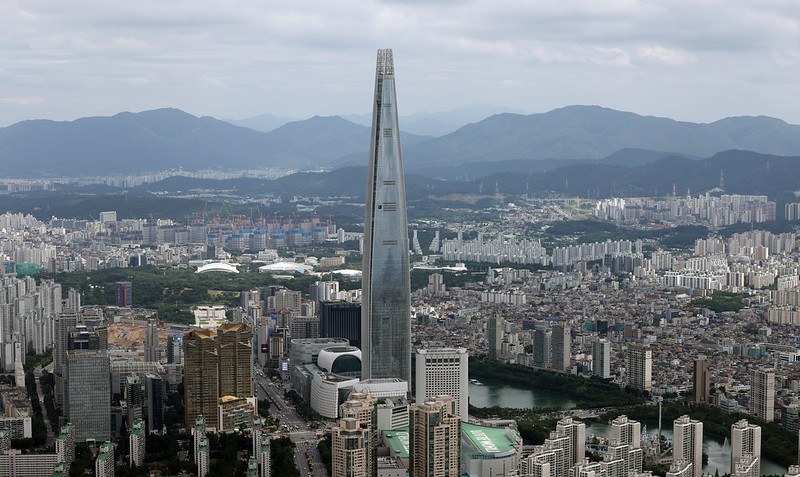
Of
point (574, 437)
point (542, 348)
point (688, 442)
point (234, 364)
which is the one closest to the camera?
point (574, 437)

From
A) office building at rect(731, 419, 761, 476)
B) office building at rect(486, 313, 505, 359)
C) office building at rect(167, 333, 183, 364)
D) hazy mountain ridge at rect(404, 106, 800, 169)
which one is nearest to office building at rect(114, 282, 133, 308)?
office building at rect(167, 333, 183, 364)

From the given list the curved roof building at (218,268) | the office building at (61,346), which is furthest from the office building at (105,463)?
the curved roof building at (218,268)

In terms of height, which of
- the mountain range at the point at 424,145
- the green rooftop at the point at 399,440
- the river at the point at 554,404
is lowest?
the river at the point at 554,404

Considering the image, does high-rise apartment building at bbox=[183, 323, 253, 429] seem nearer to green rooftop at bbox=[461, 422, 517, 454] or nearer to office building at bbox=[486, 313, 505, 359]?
green rooftop at bbox=[461, 422, 517, 454]

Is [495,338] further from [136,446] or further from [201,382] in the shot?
[136,446]

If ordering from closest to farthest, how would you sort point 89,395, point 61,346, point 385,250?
point 89,395, point 385,250, point 61,346

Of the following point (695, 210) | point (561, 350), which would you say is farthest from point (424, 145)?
point (561, 350)

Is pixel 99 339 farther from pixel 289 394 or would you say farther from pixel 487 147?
pixel 487 147

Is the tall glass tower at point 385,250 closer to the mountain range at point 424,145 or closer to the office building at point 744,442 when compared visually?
the office building at point 744,442
